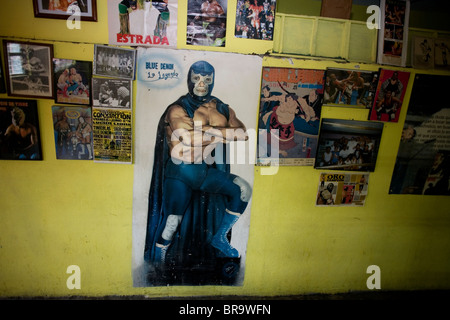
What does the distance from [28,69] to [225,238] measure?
2172mm

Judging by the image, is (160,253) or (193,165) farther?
(160,253)

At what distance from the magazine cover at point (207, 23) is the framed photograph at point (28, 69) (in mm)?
1106

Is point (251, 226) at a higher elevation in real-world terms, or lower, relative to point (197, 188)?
lower

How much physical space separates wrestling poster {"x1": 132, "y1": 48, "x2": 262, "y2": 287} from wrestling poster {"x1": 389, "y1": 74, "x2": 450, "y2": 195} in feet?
4.85

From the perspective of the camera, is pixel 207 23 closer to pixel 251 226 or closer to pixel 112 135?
pixel 112 135

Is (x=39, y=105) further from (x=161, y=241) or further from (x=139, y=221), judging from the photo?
(x=161, y=241)

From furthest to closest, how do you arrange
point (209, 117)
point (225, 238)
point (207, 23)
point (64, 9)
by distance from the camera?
point (225, 238) < point (209, 117) < point (207, 23) < point (64, 9)

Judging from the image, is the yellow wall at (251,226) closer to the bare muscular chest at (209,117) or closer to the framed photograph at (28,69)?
the framed photograph at (28,69)

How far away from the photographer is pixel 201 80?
2.00 meters

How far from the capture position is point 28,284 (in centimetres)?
223

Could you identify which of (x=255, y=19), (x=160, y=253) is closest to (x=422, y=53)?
(x=255, y=19)

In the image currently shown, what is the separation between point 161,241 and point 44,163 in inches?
47.8

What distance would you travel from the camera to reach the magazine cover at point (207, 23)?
1905 millimetres

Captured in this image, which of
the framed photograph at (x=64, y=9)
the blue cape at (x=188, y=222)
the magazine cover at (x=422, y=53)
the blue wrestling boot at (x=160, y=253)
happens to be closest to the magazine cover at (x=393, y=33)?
the magazine cover at (x=422, y=53)
